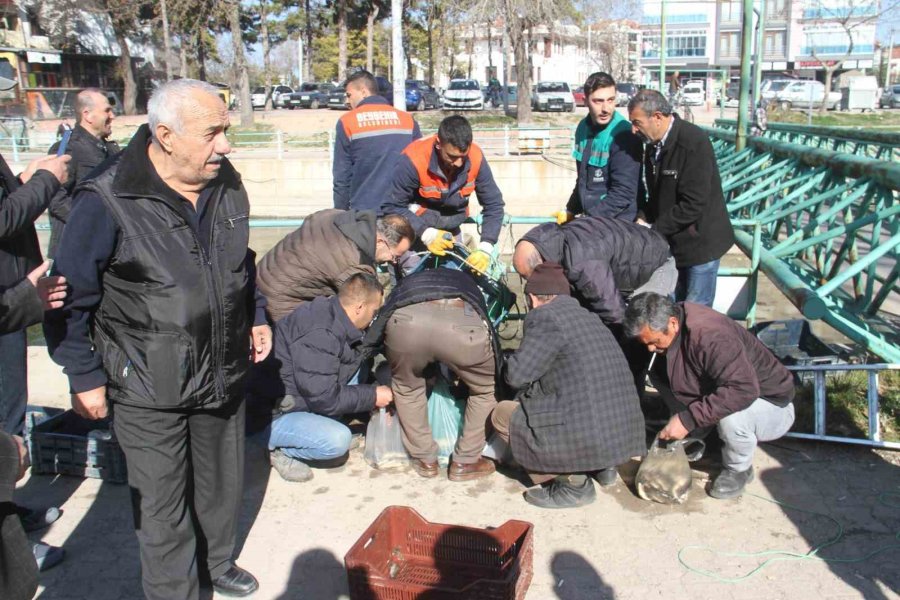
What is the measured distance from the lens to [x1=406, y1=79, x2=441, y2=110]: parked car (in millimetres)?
36094

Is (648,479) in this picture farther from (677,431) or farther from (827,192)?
(827,192)

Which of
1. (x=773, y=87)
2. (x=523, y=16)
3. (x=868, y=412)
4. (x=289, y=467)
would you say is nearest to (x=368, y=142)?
(x=289, y=467)

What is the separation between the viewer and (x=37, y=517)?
371 cm

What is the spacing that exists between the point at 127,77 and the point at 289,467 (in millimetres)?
44015

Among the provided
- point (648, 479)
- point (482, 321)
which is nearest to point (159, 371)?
point (482, 321)

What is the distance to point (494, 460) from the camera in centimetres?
427

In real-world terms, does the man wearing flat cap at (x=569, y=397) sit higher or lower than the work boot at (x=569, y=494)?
higher

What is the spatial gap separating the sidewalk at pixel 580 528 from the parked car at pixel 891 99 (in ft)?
160

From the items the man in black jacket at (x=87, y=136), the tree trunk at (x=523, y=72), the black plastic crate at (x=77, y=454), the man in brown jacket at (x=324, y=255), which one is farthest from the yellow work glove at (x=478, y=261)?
the tree trunk at (x=523, y=72)

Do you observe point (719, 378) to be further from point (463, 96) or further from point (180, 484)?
point (463, 96)

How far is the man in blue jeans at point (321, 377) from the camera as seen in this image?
3994 millimetres

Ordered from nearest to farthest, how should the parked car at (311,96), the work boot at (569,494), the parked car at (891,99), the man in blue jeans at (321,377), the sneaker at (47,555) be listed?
the sneaker at (47,555) < the work boot at (569,494) < the man in blue jeans at (321,377) < the parked car at (311,96) < the parked car at (891,99)

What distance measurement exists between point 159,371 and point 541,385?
178 centimetres

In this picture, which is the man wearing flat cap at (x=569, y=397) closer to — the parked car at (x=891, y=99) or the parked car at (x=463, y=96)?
the parked car at (x=463, y=96)
